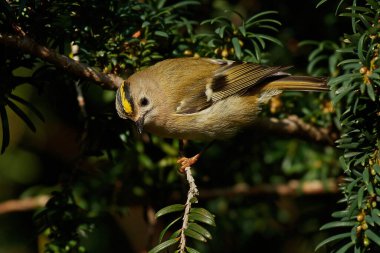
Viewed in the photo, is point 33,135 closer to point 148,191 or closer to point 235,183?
point 148,191

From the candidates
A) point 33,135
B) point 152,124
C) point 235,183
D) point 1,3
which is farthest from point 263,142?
point 1,3

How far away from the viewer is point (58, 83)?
6.60ft

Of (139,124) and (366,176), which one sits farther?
(139,124)

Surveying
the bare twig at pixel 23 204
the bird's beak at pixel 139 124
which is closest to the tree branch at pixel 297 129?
the bird's beak at pixel 139 124

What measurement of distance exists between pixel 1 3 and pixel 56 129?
1.23 metres

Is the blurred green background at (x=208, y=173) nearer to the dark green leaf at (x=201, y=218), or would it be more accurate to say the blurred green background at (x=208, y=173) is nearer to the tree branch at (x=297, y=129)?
the tree branch at (x=297, y=129)

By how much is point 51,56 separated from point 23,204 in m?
0.91

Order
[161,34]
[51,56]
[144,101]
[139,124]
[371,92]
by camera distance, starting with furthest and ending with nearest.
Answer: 1. [144,101]
2. [139,124]
3. [161,34]
4. [51,56]
5. [371,92]

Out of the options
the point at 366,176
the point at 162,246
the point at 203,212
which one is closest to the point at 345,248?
the point at 366,176

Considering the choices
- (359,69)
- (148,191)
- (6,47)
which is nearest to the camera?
(359,69)

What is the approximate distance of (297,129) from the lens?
6.80 ft

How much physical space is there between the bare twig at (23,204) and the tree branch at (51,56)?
82 cm

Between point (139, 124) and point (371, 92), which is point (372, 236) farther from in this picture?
point (139, 124)

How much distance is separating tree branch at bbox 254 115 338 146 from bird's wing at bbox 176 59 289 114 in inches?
11.5
